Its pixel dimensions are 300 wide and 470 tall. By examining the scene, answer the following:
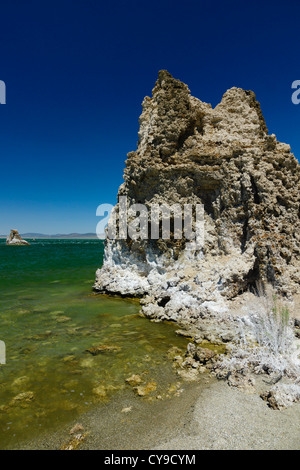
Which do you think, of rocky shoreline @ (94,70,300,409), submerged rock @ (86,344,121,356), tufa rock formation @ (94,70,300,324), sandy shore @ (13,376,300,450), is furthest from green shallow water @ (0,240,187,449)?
tufa rock formation @ (94,70,300,324)

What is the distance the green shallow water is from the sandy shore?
463 millimetres

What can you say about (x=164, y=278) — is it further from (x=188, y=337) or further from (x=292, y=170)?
(x=292, y=170)

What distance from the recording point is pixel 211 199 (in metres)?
12.9

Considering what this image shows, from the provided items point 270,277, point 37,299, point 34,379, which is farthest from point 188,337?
point 37,299

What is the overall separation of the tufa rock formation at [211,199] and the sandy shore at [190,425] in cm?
499

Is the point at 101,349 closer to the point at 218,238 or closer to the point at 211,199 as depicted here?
the point at 218,238

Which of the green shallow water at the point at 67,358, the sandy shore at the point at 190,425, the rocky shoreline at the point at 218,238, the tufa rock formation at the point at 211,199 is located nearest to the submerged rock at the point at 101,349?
the green shallow water at the point at 67,358

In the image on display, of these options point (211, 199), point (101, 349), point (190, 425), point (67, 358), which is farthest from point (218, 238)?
point (190, 425)

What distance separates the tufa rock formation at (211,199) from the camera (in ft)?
35.0

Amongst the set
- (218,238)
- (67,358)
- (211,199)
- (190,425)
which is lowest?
(67,358)

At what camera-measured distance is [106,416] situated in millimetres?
5047

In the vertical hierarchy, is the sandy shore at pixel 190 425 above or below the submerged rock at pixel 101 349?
above

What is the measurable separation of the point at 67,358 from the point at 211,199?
9348 mm

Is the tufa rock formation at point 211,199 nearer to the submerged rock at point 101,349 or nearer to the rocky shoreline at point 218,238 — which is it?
the rocky shoreline at point 218,238
